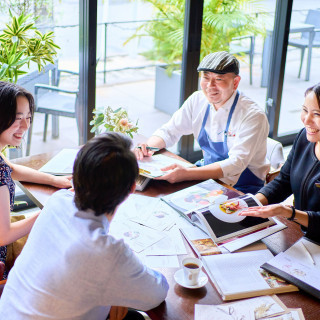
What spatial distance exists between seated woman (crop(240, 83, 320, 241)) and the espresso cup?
0.39m

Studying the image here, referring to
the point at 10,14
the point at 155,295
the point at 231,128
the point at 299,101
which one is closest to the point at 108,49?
the point at 10,14

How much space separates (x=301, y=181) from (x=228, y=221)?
1.61 ft

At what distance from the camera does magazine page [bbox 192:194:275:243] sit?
1.92 metres

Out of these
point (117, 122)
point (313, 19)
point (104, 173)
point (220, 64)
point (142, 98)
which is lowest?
point (142, 98)

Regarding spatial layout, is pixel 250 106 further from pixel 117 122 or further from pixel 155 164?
pixel 117 122

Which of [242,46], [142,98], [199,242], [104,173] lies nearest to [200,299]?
[199,242]

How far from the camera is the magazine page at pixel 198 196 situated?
215 centimetres

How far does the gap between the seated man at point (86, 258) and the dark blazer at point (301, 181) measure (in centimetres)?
93

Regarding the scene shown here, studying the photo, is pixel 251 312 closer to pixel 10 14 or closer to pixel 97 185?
pixel 97 185

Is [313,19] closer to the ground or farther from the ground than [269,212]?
farther from the ground

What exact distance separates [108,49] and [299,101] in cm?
216

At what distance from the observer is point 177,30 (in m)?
3.79

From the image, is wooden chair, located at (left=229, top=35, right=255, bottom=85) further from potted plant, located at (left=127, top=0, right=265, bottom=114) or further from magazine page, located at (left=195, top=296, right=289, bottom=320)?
magazine page, located at (left=195, top=296, right=289, bottom=320)

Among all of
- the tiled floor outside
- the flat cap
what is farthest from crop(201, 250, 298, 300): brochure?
Answer: the tiled floor outside
